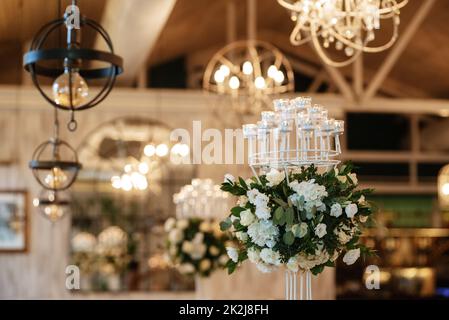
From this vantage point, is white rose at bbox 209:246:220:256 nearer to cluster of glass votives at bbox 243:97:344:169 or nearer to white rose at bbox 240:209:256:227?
cluster of glass votives at bbox 243:97:344:169

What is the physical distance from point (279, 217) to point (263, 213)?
0.07m

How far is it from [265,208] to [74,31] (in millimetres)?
1095

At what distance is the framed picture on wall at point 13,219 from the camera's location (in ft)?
33.8

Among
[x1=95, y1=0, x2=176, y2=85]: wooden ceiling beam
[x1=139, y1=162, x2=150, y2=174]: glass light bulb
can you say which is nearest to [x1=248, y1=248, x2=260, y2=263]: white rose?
[x1=95, y1=0, x2=176, y2=85]: wooden ceiling beam

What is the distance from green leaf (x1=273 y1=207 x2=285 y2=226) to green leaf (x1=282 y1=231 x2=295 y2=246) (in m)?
0.05

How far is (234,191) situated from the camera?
3.56 m

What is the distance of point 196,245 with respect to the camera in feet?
27.4

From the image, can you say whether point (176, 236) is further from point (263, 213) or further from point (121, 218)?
point (263, 213)

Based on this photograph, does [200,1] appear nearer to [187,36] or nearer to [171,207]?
[187,36]

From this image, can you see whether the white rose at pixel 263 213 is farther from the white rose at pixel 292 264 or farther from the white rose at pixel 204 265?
the white rose at pixel 204 265

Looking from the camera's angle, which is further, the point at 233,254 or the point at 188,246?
the point at 188,246

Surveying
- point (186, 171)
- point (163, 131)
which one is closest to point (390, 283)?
point (186, 171)

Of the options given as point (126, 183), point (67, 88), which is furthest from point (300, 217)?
point (126, 183)

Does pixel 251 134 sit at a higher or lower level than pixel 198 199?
higher
